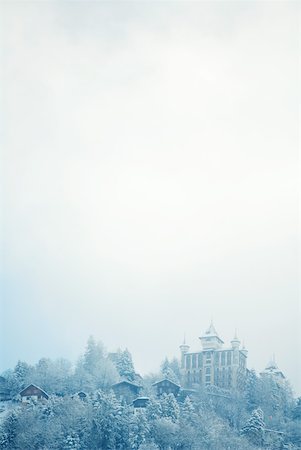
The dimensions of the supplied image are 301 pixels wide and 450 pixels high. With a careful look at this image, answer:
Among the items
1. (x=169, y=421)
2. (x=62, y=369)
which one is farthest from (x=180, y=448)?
(x=62, y=369)

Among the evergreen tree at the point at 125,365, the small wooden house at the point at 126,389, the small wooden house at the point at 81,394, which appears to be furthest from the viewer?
the evergreen tree at the point at 125,365

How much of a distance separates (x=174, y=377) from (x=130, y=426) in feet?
23.5

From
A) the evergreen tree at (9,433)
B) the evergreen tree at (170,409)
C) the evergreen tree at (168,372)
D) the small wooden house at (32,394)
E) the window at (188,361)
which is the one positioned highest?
the window at (188,361)

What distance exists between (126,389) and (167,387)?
185 centimetres

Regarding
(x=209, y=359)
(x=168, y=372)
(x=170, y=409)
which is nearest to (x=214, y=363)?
(x=209, y=359)

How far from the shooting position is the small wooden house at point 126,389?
29266 millimetres

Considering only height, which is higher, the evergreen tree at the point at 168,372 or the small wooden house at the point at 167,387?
the evergreen tree at the point at 168,372

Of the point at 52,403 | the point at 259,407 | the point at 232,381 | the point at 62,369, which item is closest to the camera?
the point at 52,403

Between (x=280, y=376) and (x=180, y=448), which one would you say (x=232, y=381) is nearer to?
(x=280, y=376)

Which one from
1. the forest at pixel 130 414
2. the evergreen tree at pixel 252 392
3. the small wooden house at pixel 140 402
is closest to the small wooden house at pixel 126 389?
the forest at pixel 130 414

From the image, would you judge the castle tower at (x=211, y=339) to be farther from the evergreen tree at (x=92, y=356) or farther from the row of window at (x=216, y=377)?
the evergreen tree at (x=92, y=356)

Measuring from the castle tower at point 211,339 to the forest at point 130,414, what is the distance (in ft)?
12.1

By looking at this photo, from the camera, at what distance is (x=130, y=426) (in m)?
25.2

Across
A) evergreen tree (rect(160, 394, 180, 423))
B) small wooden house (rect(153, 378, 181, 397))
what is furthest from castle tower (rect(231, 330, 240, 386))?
evergreen tree (rect(160, 394, 180, 423))
